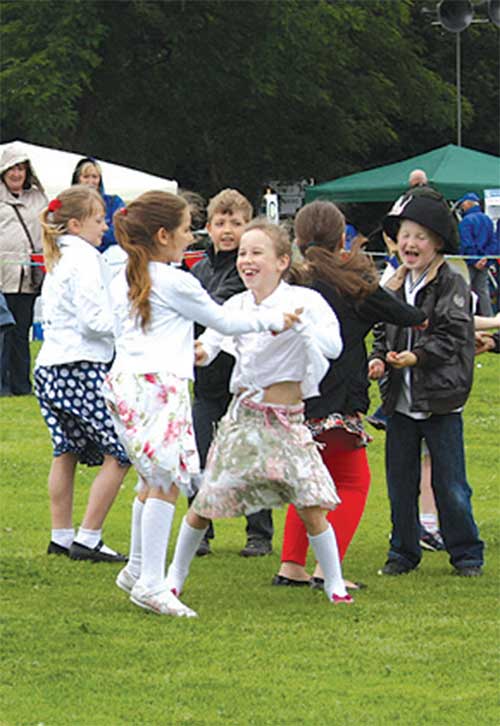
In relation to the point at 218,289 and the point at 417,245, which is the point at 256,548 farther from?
the point at 417,245

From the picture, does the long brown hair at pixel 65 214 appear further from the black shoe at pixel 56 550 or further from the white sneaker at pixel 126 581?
the white sneaker at pixel 126 581

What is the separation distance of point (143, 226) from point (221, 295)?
1338mm

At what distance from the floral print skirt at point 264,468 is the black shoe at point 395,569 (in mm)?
1079

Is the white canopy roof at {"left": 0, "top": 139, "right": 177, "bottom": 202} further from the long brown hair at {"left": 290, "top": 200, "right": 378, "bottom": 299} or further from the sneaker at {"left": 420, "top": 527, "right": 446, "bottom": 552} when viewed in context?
the long brown hair at {"left": 290, "top": 200, "right": 378, "bottom": 299}

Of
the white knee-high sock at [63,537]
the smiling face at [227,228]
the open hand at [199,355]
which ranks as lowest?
the white knee-high sock at [63,537]

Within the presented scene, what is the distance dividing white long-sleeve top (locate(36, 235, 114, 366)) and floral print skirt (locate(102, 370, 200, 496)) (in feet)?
4.30

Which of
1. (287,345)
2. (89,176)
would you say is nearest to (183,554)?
(287,345)

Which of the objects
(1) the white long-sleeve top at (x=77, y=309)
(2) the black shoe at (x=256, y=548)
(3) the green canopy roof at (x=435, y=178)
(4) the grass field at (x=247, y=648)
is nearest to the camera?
(4) the grass field at (x=247, y=648)

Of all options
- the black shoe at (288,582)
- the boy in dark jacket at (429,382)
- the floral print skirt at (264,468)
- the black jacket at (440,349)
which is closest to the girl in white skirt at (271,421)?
the floral print skirt at (264,468)

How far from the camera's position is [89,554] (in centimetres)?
811

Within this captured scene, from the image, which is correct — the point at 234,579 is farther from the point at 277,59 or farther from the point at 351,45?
the point at 351,45

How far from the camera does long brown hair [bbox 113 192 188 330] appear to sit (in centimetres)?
676

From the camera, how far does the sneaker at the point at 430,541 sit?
880cm

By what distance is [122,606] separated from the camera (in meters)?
6.91
